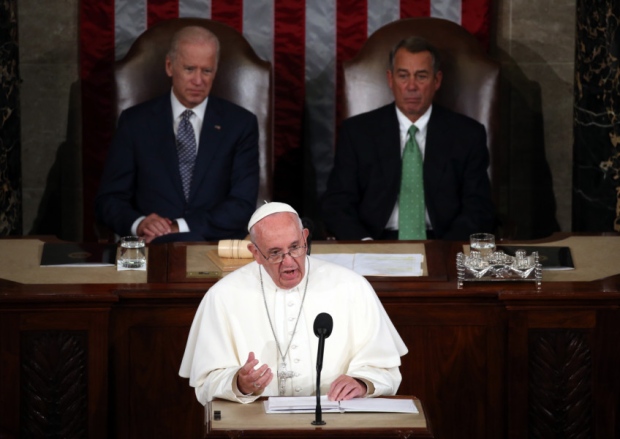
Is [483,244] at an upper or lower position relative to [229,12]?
lower

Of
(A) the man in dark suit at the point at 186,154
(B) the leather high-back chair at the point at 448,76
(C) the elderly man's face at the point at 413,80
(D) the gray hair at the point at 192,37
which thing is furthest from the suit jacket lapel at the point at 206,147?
(C) the elderly man's face at the point at 413,80

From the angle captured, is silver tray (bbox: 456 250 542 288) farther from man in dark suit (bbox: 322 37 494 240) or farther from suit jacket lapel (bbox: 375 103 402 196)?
suit jacket lapel (bbox: 375 103 402 196)

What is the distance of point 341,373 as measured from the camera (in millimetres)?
3965

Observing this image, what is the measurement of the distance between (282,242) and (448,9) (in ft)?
11.8

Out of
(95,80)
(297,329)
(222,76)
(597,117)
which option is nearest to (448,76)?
(597,117)

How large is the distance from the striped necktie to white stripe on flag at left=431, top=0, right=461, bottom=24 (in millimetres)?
1627

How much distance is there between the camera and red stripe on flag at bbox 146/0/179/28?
710 cm

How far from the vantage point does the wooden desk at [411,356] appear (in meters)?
4.54

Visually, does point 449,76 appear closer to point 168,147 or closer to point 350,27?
point 350,27

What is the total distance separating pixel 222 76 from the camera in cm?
663

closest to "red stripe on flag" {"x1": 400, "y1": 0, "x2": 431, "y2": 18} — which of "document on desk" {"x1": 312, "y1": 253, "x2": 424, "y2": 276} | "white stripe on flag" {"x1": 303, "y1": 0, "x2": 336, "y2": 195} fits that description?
"white stripe on flag" {"x1": 303, "y1": 0, "x2": 336, "y2": 195}

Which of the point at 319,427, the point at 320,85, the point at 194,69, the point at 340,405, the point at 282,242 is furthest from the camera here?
the point at 320,85

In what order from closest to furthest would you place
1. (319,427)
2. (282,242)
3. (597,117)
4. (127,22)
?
(319,427) < (282,242) < (597,117) < (127,22)

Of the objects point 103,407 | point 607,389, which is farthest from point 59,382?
point 607,389
